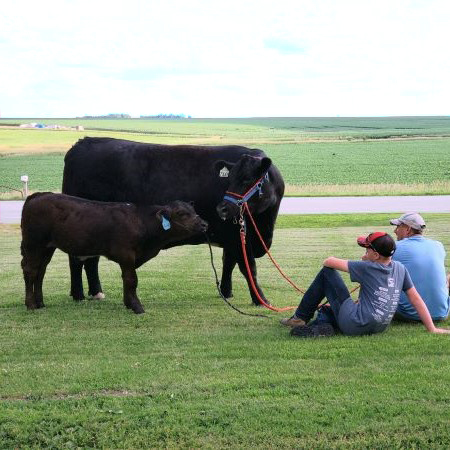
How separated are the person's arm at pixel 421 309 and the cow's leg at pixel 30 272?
481 centimetres

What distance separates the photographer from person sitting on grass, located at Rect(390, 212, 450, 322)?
806 centimetres

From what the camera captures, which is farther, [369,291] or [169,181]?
[169,181]

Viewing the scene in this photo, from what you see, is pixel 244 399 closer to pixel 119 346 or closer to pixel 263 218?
pixel 119 346

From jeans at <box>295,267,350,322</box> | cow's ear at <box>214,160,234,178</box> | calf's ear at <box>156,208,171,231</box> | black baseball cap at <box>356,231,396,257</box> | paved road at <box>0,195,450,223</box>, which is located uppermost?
cow's ear at <box>214,160,234,178</box>

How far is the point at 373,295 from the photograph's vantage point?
7316 millimetres

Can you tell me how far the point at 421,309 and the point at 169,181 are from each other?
412 cm

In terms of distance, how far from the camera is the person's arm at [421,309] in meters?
7.53

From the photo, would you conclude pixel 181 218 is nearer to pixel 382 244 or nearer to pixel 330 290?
pixel 330 290

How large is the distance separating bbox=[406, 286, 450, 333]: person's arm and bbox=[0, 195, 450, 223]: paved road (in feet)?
61.6

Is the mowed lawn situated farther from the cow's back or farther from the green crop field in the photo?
the green crop field

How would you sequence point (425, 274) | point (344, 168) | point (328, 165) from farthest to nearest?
point (328, 165)
point (344, 168)
point (425, 274)

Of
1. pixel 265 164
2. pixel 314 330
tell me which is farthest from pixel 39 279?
pixel 314 330

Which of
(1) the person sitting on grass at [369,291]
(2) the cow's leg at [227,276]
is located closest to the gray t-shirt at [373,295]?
(1) the person sitting on grass at [369,291]

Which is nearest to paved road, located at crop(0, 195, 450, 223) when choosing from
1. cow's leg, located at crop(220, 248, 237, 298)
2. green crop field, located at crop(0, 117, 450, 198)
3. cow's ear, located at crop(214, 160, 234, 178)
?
green crop field, located at crop(0, 117, 450, 198)
